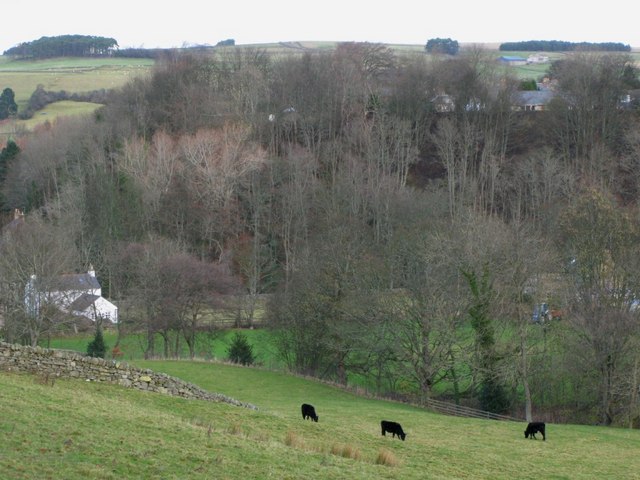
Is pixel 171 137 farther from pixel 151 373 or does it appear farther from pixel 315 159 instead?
pixel 151 373

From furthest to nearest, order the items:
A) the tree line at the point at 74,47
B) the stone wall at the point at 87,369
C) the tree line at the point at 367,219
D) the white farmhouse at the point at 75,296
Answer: the tree line at the point at 74,47 < the white farmhouse at the point at 75,296 < the tree line at the point at 367,219 < the stone wall at the point at 87,369

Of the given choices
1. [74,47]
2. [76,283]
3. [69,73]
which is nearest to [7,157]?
[76,283]

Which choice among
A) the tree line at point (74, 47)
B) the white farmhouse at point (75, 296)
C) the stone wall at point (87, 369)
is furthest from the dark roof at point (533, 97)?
the tree line at point (74, 47)

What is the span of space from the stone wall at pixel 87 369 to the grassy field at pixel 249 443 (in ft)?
2.00

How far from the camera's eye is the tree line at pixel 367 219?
4331 centimetres

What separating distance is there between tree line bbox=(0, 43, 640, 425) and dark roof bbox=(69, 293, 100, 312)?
222cm

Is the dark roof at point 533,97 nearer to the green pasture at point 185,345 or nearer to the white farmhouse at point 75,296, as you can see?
the green pasture at point 185,345

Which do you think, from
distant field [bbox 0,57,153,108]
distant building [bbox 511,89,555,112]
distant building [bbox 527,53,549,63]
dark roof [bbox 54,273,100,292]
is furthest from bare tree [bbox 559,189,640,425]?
distant building [bbox 527,53,549,63]

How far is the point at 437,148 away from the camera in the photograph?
93750 millimetres

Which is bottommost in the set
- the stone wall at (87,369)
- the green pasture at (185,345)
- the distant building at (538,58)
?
the green pasture at (185,345)

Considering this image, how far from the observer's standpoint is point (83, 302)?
60.8 metres

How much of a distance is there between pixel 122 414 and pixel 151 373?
578cm

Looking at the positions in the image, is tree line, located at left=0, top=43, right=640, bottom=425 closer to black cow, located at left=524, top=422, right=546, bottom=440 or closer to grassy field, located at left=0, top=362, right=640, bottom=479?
grassy field, located at left=0, top=362, right=640, bottom=479

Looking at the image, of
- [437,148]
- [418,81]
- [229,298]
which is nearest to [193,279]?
[229,298]
